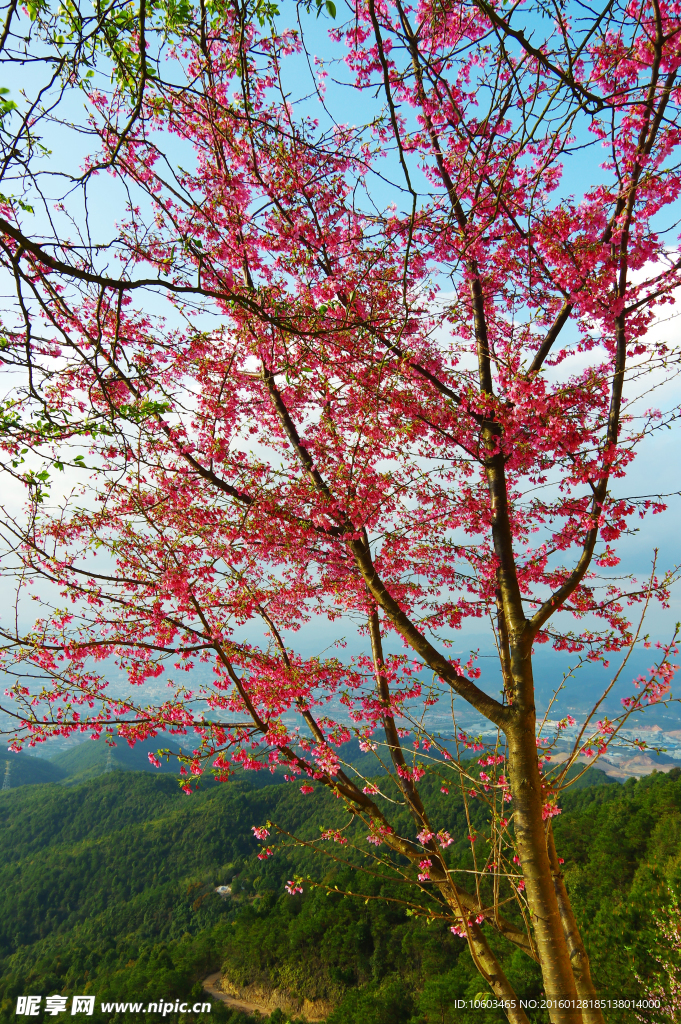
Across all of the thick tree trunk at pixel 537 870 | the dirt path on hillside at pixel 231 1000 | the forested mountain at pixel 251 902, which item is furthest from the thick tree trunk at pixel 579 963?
the dirt path on hillside at pixel 231 1000

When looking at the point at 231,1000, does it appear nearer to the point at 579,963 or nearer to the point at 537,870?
the point at 579,963

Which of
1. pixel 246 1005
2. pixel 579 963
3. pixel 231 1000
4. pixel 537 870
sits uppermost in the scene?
pixel 537 870

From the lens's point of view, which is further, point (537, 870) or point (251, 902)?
point (251, 902)

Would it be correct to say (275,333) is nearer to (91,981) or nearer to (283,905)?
(283,905)

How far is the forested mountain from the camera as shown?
68.6ft

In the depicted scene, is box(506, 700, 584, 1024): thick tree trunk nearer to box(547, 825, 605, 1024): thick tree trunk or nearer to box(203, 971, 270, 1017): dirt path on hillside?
box(547, 825, 605, 1024): thick tree trunk

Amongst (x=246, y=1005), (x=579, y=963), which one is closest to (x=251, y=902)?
(x=246, y=1005)

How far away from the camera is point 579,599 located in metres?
4.67

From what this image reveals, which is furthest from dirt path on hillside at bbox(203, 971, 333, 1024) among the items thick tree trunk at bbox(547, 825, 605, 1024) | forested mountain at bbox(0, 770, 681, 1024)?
thick tree trunk at bbox(547, 825, 605, 1024)

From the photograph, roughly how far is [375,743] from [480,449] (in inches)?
95.1

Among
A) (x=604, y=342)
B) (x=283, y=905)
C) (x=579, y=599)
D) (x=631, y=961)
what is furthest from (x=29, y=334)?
(x=283, y=905)

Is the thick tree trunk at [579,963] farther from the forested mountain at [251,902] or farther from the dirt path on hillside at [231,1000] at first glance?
the dirt path on hillside at [231,1000]

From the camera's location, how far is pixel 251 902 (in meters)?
48.8

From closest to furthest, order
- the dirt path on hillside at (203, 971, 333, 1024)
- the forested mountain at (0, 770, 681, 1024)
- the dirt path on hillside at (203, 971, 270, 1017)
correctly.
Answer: the forested mountain at (0, 770, 681, 1024) → the dirt path on hillside at (203, 971, 333, 1024) → the dirt path on hillside at (203, 971, 270, 1017)
